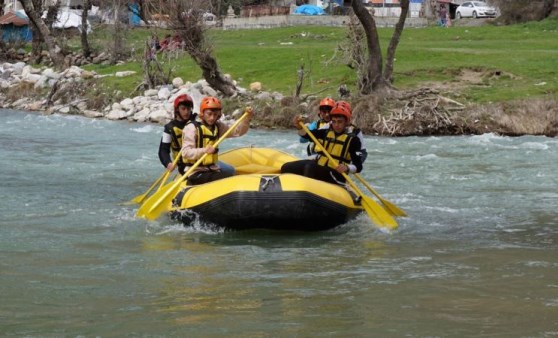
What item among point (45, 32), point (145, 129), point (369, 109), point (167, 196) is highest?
point (45, 32)

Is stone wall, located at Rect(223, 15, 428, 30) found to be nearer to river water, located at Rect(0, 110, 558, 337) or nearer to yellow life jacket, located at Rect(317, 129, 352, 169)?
river water, located at Rect(0, 110, 558, 337)

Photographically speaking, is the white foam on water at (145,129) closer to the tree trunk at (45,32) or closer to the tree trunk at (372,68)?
the tree trunk at (372,68)

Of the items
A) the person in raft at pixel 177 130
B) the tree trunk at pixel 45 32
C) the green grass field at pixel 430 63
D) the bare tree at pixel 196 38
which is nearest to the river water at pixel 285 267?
the person in raft at pixel 177 130

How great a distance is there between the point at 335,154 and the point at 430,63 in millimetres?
15324

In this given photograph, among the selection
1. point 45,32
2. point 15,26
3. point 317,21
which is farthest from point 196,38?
point 15,26

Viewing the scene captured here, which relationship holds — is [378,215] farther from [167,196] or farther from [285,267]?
[167,196]

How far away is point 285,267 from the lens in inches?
326

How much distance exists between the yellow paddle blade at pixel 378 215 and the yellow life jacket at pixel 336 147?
545mm

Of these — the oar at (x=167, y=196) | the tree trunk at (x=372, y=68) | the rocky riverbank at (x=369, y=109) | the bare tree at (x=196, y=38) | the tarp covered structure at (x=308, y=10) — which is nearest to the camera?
the oar at (x=167, y=196)

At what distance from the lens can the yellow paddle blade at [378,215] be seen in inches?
394

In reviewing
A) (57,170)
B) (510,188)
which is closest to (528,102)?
(510,188)

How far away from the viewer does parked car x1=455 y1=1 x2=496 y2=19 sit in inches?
1933

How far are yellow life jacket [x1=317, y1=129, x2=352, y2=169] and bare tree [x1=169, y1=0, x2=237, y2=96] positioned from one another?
13.9 metres

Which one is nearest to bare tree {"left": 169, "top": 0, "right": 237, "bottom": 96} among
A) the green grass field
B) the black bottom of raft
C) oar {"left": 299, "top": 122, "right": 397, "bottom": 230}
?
the green grass field
